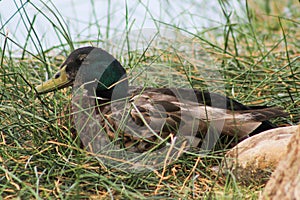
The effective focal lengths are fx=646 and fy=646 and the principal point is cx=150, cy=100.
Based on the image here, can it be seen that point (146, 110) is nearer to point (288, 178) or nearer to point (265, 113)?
point (265, 113)

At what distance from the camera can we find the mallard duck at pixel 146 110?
11.6 feet

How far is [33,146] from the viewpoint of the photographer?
3512 mm

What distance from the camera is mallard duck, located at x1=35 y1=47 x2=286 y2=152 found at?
3.54 m

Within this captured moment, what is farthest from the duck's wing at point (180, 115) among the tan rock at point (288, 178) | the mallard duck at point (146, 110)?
the tan rock at point (288, 178)

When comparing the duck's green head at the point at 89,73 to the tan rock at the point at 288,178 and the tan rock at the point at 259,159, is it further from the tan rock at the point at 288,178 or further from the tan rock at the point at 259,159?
the tan rock at the point at 288,178

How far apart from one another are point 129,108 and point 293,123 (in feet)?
3.86

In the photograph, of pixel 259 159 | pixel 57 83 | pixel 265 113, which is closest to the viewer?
pixel 259 159

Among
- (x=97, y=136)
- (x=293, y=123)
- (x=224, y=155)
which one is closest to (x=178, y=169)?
(x=224, y=155)

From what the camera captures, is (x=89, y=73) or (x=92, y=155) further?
(x=89, y=73)

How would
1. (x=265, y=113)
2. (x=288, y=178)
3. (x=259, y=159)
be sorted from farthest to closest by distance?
(x=265, y=113) < (x=259, y=159) < (x=288, y=178)

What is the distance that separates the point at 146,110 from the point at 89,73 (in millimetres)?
601

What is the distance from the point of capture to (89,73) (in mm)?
4105

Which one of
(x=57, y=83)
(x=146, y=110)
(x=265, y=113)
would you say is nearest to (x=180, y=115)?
(x=146, y=110)

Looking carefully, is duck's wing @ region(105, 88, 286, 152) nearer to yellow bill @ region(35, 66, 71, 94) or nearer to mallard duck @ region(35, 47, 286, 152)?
mallard duck @ region(35, 47, 286, 152)
